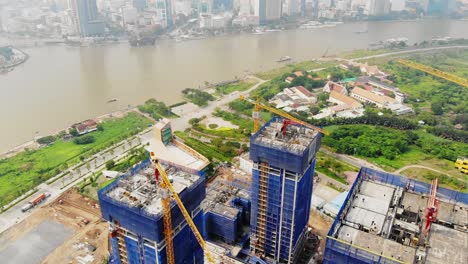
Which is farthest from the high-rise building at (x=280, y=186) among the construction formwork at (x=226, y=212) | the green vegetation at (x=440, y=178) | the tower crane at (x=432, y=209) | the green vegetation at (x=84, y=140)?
the green vegetation at (x=84, y=140)

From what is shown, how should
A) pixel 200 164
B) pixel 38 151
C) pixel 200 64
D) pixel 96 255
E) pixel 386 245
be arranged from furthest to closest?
pixel 200 64 < pixel 38 151 < pixel 200 164 < pixel 96 255 < pixel 386 245

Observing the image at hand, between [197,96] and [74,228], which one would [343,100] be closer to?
[197,96]

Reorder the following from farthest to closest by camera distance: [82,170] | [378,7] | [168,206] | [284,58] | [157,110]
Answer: [378,7] < [284,58] < [157,110] < [82,170] < [168,206]

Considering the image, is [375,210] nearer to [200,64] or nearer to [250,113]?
[250,113]

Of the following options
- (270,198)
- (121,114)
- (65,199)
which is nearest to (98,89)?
(121,114)

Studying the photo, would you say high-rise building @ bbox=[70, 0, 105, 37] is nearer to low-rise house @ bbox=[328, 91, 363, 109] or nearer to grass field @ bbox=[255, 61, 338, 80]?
grass field @ bbox=[255, 61, 338, 80]

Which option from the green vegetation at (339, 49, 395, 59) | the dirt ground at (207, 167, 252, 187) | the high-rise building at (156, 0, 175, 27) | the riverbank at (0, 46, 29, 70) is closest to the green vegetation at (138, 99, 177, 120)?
the dirt ground at (207, 167, 252, 187)

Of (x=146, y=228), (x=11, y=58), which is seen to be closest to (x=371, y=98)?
(x=146, y=228)
